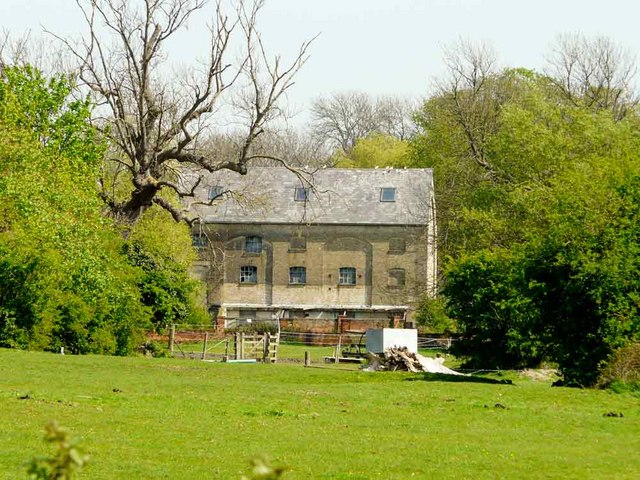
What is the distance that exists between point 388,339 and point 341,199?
3891 centimetres

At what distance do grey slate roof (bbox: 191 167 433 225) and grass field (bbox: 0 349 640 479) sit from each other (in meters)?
49.4

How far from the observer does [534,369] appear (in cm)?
3966

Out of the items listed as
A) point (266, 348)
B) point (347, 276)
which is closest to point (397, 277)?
point (347, 276)

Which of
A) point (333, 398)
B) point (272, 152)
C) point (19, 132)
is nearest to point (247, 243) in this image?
point (272, 152)

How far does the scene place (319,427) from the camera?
17203mm

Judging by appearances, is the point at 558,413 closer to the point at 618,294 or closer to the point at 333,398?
the point at 333,398

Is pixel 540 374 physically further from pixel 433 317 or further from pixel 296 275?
pixel 296 275

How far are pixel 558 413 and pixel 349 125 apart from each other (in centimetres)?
9738

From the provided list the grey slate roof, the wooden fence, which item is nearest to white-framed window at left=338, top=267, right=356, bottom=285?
the grey slate roof

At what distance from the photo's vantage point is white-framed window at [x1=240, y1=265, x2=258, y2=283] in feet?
257

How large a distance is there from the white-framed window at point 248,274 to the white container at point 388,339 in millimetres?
38022

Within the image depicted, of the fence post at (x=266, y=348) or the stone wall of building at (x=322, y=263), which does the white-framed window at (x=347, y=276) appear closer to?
the stone wall of building at (x=322, y=263)

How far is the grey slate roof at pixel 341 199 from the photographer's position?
77.2 meters

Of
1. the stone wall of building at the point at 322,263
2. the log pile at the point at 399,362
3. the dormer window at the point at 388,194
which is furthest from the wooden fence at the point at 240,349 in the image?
the dormer window at the point at 388,194
